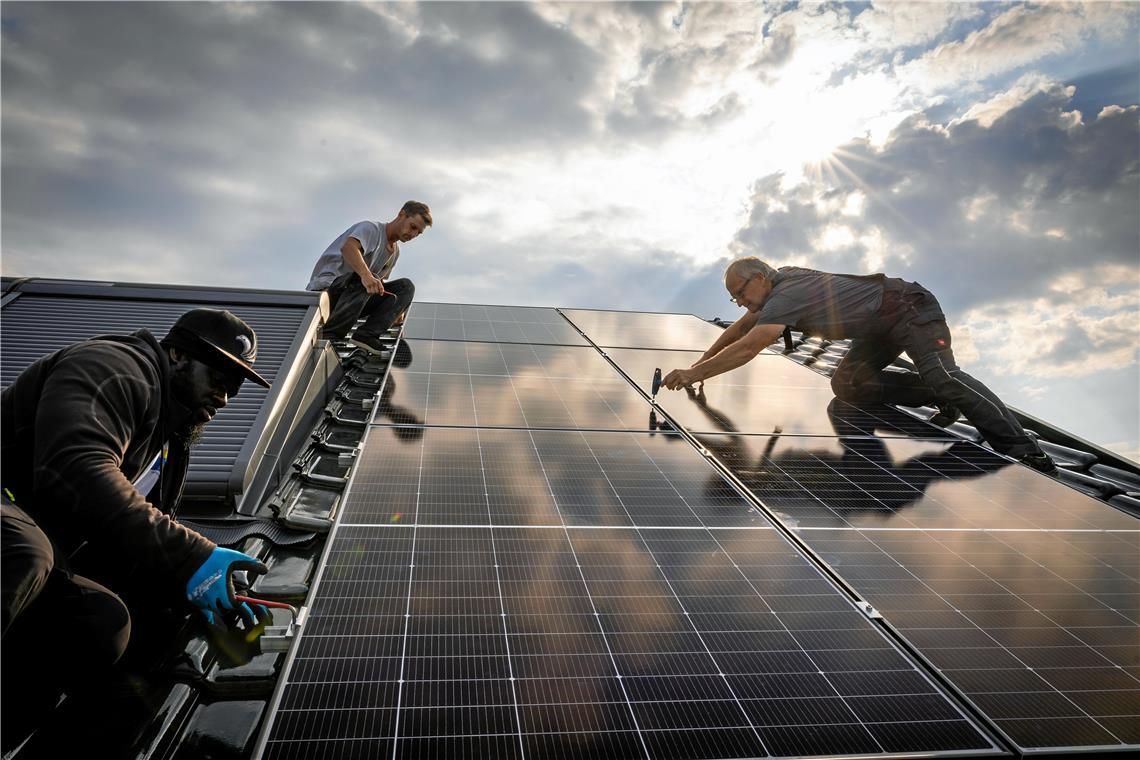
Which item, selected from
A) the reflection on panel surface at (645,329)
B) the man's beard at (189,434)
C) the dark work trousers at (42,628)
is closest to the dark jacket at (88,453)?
the dark work trousers at (42,628)

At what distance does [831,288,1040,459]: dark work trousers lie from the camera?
6.39m

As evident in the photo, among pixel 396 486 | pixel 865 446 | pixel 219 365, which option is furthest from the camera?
pixel 865 446

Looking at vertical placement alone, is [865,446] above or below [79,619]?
above

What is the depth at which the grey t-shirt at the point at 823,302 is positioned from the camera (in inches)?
278

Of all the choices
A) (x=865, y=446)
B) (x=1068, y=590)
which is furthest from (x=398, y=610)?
(x=865, y=446)

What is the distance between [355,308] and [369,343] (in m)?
0.63

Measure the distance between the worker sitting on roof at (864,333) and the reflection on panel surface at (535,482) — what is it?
229 cm

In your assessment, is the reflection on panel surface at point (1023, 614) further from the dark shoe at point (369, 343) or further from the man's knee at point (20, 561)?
the dark shoe at point (369, 343)

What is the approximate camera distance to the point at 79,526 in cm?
247

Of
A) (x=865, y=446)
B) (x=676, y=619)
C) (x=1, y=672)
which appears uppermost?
(x=865, y=446)

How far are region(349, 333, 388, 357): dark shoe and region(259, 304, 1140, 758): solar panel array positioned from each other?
2585 millimetres

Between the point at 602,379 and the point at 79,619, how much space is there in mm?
5134

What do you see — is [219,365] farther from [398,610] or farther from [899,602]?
[899,602]

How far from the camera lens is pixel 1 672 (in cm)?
231
